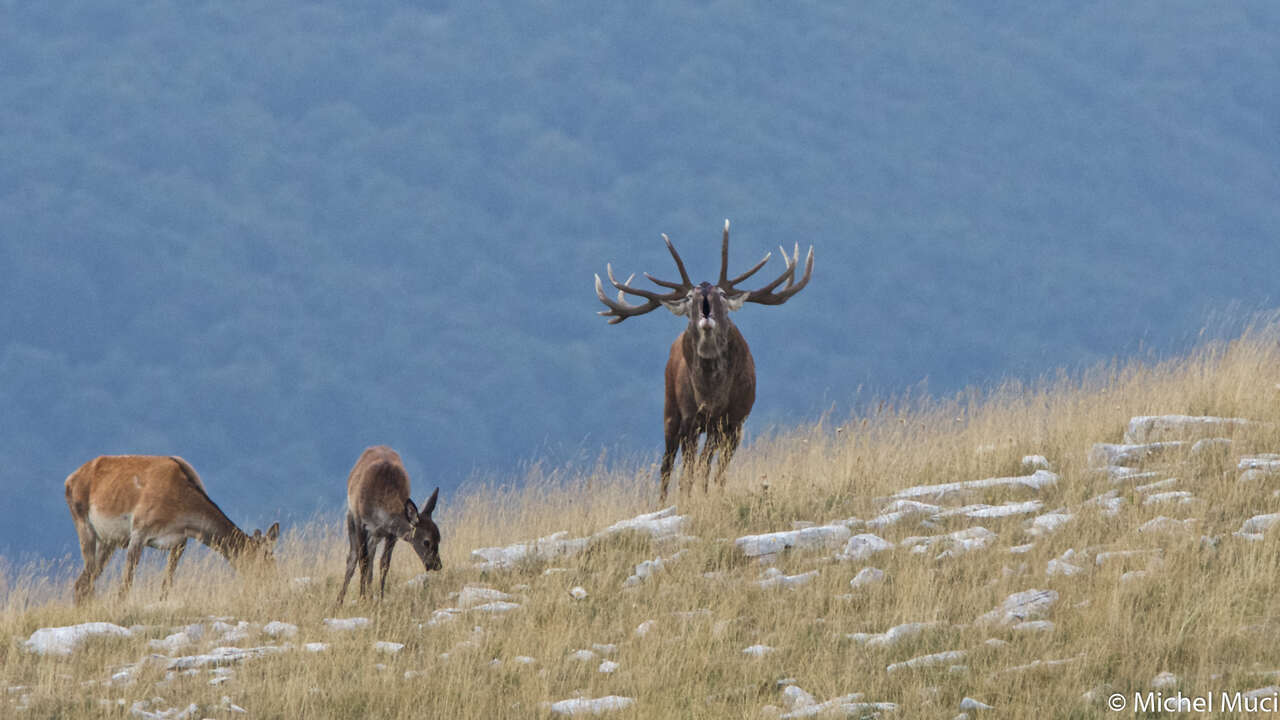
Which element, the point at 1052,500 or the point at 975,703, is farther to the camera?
the point at 1052,500

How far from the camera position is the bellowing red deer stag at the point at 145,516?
1258 cm

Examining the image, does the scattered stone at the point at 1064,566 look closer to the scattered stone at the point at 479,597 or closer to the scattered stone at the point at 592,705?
the scattered stone at the point at 592,705

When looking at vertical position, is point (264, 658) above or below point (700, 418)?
below

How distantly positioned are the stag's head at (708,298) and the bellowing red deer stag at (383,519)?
9.63 feet

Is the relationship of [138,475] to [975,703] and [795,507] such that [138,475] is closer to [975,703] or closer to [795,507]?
[795,507]

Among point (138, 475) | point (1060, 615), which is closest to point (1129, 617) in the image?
point (1060, 615)

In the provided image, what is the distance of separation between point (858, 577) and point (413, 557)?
4.37 metres

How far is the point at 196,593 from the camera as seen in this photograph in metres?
11.2

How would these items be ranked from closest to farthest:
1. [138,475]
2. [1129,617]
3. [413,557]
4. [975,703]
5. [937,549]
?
[975,703] < [1129,617] < [937,549] < [413,557] < [138,475]

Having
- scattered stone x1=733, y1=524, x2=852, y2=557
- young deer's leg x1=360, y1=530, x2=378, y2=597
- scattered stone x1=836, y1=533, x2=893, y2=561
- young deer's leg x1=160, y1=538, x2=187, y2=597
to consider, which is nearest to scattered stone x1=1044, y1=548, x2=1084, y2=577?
scattered stone x1=836, y1=533, x2=893, y2=561

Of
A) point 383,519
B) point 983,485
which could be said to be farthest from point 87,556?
point 983,485

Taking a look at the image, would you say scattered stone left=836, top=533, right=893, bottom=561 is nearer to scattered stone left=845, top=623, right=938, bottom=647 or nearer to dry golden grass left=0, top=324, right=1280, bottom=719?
dry golden grass left=0, top=324, right=1280, bottom=719

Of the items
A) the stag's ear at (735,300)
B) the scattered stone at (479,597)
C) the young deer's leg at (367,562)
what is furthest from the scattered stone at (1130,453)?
the young deer's leg at (367,562)

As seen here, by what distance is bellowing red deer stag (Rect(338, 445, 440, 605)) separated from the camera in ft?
33.9
